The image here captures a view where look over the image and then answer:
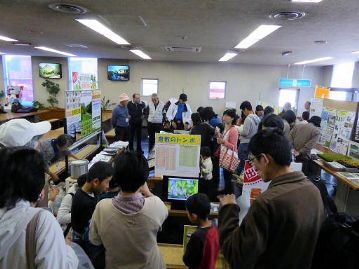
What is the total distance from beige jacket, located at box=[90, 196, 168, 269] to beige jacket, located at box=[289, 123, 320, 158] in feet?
13.3

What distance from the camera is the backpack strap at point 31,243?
37.5 inches

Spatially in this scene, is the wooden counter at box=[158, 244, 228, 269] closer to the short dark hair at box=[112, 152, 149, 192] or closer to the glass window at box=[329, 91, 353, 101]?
the short dark hair at box=[112, 152, 149, 192]

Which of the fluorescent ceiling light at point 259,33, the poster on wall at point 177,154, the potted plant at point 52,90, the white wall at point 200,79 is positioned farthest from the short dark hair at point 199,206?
the potted plant at point 52,90

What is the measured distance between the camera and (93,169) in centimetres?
206

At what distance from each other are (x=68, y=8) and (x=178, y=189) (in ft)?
7.43

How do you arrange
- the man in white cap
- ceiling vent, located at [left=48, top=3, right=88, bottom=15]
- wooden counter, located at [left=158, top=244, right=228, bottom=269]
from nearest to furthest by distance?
wooden counter, located at [left=158, top=244, right=228, bottom=269] → ceiling vent, located at [left=48, top=3, right=88, bottom=15] → the man in white cap

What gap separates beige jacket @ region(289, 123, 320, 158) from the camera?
16.1 feet

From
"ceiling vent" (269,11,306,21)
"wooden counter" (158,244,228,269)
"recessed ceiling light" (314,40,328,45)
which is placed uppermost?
"recessed ceiling light" (314,40,328,45)

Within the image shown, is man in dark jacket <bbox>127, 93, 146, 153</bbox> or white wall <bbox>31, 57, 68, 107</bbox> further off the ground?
white wall <bbox>31, 57, 68, 107</bbox>

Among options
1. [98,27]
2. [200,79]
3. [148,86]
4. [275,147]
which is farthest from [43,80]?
[275,147]

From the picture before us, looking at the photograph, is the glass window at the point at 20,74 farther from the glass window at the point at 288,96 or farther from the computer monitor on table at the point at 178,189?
the computer monitor on table at the point at 178,189

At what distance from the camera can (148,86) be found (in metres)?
10.2

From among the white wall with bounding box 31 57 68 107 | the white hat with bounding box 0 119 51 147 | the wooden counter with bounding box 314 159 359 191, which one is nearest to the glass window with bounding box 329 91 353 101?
the wooden counter with bounding box 314 159 359 191

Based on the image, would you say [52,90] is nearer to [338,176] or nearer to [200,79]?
[200,79]
